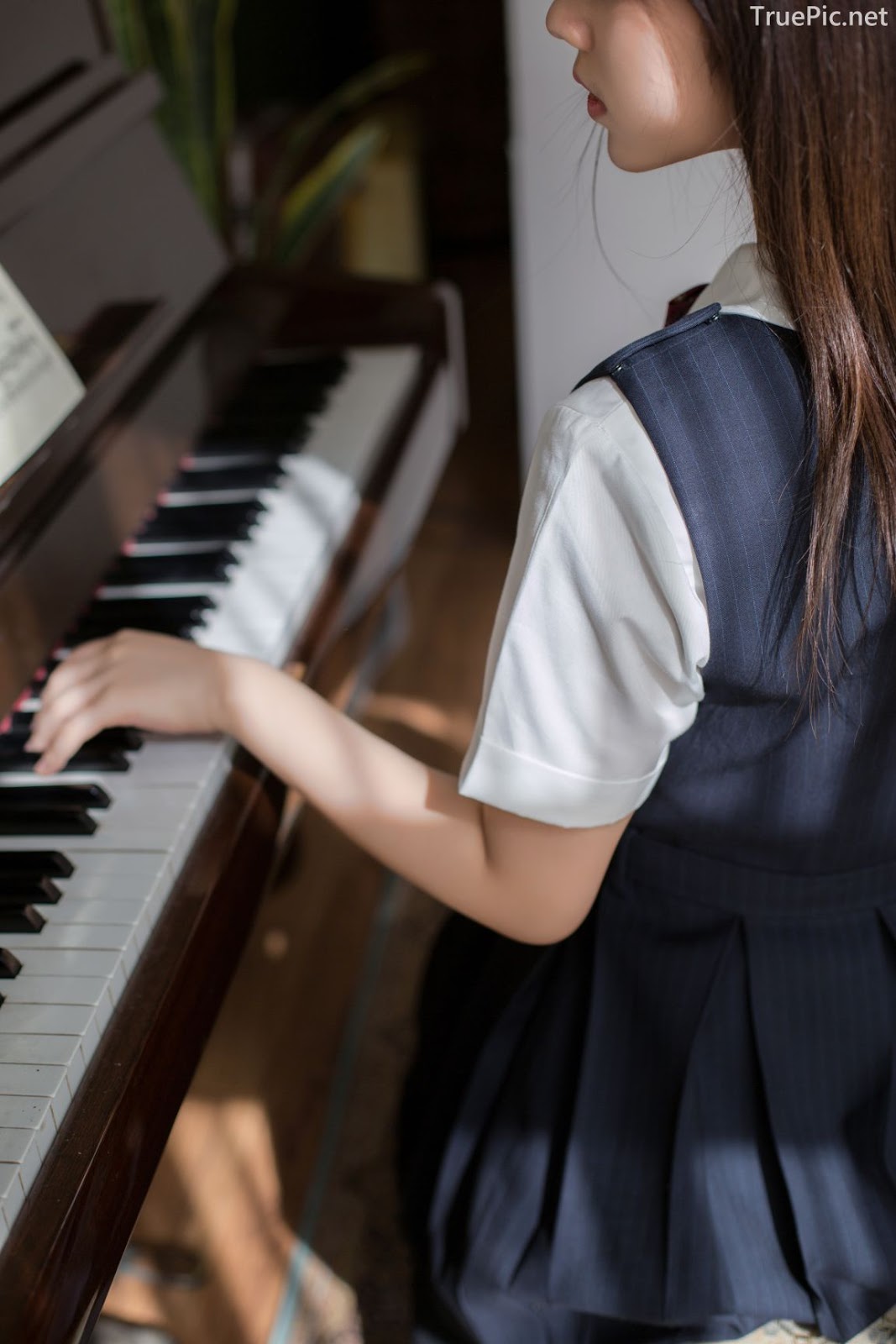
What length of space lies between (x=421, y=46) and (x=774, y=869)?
3.88 meters

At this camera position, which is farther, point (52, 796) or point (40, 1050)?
point (52, 796)

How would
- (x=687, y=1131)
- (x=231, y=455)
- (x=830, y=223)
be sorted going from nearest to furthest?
(x=830, y=223)
(x=687, y=1131)
(x=231, y=455)

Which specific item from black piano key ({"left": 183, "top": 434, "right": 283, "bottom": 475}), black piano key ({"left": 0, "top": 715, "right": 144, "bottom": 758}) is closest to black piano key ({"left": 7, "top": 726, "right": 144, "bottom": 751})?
black piano key ({"left": 0, "top": 715, "right": 144, "bottom": 758})

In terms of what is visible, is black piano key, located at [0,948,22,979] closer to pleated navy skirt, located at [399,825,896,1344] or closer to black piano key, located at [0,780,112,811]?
black piano key, located at [0,780,112,811]

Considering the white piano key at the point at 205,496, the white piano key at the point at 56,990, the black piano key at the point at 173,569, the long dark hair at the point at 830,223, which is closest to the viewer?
the long dark hair at the point at 830,223

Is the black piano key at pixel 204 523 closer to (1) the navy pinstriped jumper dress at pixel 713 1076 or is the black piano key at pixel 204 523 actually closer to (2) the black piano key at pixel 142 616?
(2) the black piano key at pixel 142 616

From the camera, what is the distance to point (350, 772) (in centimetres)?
91

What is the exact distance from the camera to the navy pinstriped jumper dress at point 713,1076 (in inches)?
32.8

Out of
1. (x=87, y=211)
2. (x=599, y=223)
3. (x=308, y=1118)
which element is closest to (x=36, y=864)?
(x=599, y=223)

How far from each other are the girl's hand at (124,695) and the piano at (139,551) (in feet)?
0.13

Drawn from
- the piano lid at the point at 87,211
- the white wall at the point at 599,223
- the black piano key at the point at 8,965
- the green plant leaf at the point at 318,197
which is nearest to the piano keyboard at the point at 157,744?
the black piano key at the point at 8,965

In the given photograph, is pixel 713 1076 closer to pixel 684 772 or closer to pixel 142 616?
pixel 684 772

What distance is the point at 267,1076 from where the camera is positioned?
1.76 m

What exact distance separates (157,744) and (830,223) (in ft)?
2.09
